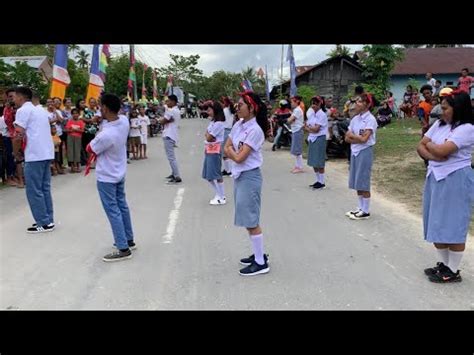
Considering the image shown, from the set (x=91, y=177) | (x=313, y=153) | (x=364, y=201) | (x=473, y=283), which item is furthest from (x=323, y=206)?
(x=91, y=177)

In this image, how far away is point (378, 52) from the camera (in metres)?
28.2

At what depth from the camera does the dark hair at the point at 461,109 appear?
14.1ft

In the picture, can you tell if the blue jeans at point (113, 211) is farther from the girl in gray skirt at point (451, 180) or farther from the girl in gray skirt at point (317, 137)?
the girl in gray skirt at point (317, 137)

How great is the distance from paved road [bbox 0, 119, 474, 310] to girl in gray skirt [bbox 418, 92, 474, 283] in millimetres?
413

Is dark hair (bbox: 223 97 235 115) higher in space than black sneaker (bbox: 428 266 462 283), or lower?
higher

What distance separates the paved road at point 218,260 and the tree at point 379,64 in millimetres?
22014

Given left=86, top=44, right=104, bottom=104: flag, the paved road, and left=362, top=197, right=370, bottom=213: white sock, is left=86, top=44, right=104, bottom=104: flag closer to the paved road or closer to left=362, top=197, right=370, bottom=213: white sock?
the paved road

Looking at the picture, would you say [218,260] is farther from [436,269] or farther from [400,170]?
[400,170]

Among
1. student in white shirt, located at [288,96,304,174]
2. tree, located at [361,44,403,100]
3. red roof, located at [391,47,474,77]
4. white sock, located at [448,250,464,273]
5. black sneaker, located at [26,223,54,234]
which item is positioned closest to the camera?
white sock, located at [448,250,464,273]

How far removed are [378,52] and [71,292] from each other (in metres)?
27.4

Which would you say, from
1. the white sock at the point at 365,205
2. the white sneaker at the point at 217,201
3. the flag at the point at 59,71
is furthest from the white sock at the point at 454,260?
the flag at the point at 59,71

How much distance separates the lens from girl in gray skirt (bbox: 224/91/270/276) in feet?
15.3

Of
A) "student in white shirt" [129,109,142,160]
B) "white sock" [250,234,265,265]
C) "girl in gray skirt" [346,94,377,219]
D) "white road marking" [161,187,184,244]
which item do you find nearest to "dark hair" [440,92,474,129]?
"white sock" [250,234,265,265]
